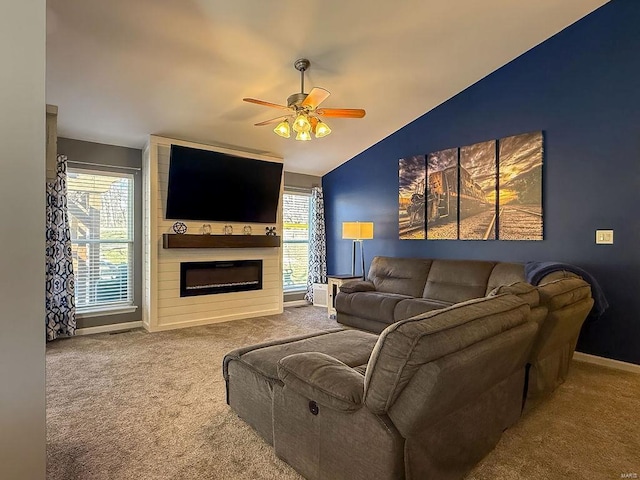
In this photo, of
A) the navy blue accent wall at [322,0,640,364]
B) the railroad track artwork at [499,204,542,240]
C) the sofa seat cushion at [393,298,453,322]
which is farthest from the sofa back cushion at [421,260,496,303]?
the railroad track artwork at [499,204,542,240]

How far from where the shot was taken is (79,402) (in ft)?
8.48

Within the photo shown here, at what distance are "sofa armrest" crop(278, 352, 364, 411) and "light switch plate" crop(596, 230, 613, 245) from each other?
10.3ft

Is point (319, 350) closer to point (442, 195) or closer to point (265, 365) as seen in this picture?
point (265, 365)

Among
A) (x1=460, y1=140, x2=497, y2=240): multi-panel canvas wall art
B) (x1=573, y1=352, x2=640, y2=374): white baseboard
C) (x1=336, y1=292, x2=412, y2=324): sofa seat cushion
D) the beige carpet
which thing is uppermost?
(x1=460, y1=140, x2=497, y2=240): multi-panel canvas wall art

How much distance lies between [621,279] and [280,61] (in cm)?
382

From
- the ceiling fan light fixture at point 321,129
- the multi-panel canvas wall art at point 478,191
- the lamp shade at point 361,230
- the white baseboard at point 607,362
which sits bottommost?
the white baseboard at point 607,362

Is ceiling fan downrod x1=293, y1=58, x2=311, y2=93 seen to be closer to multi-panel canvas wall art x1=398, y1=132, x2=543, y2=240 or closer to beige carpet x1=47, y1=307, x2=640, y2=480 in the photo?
multi-panel canvas wall art x1=398, y1=132, x2=543, y2=240

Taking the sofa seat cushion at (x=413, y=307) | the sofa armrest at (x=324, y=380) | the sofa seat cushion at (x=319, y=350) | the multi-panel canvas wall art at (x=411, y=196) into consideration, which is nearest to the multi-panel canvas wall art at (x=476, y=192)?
the multi-panel canvas wall art at (x=411, y=196)

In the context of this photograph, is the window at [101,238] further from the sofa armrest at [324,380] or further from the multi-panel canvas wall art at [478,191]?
the multi-panel canvas wall art at [478,191]

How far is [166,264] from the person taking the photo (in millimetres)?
4609

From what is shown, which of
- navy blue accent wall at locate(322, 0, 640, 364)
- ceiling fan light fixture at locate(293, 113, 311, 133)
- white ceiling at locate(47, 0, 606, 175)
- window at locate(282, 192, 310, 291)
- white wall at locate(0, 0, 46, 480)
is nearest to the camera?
white wall at locate(0, 0, 46, 480)

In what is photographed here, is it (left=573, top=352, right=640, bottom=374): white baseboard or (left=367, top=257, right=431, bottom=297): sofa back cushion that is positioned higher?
(left=367, top=257, right=431, bottom=297): sofa back cushion

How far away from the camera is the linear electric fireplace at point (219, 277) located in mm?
4781

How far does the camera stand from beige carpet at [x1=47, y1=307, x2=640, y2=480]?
6.00ft
